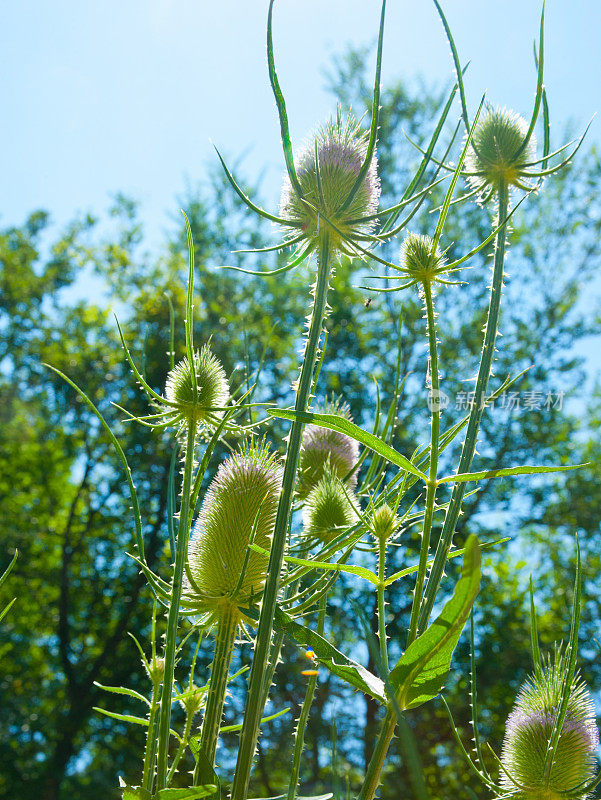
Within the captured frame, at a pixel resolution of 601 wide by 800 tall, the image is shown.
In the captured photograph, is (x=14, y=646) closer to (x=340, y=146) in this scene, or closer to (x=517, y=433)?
(x=517, y=433)

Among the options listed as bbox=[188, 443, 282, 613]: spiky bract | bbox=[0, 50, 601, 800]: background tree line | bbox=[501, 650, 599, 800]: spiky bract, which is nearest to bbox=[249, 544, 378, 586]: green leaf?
bbox=[188, 443, 282, 613]: spiky bract

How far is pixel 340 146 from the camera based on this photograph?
687 mm

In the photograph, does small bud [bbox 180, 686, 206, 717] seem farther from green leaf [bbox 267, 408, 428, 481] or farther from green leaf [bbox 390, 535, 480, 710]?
green leaf [bbox 267, 408, 428, 481]

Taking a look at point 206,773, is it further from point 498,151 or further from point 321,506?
point 498,151

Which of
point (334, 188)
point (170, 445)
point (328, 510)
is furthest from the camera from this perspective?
point (170, 445)

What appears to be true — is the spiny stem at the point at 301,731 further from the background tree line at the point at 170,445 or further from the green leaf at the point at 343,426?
the background tree line at the point at 170,445

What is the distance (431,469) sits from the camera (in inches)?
20.2

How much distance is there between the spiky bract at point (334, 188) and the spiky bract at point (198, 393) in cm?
18

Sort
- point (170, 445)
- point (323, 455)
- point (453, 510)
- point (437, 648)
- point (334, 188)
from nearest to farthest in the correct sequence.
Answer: point (437, 648) → point (453, 510) → point (334, 188) → point (323, 455) → point (170, 445)

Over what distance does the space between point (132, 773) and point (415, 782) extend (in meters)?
7.92

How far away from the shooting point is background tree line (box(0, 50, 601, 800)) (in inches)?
282

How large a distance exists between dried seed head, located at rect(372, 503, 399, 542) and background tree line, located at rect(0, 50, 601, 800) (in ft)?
20.6

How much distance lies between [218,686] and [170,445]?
297 inches

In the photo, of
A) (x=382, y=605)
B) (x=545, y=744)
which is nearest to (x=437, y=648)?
(x=382, y=605)
